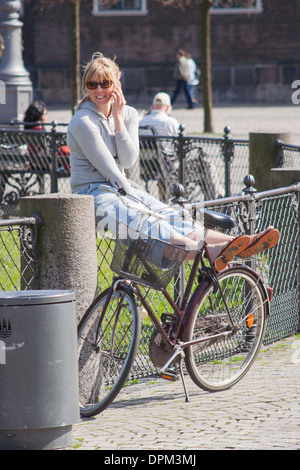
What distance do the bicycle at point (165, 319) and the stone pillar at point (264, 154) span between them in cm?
465

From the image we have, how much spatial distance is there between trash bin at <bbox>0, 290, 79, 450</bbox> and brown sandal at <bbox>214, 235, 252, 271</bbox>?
1.32m

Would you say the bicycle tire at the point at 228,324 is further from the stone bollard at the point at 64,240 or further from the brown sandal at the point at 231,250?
the stone bollard at the point at 64,240

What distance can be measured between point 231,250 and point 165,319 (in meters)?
0.57

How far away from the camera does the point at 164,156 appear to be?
12547 millimetres

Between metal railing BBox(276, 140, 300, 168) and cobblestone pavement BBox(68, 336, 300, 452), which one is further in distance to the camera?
metal railing BBox(276, 140, 300, 168)

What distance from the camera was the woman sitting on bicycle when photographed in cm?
550

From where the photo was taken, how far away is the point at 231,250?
5.58 metres

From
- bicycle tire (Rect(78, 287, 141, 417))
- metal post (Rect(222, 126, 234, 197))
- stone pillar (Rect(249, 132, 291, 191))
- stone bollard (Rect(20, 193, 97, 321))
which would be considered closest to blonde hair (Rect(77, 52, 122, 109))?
stone bollard (Rect(20, 193, 97, 321))

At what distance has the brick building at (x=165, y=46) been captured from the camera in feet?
126

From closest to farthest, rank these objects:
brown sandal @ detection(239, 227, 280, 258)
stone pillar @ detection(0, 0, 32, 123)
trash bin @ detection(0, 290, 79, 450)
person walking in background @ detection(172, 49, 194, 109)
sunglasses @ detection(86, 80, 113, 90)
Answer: trash bin @ detection(0, 290, 79, 450) → brown sandal @ detection(239, 227, 280, 258) → sunglasses @ detection(86, 80, 113, 90) → stone pillar @ detection(0, 0, 32, 123) → person walking in background @ detection(172, 49, 194, 109)

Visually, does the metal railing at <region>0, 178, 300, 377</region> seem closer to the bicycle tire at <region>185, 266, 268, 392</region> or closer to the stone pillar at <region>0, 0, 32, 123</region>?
the bicycle tire at <region>185, 266, 268, 392</region>

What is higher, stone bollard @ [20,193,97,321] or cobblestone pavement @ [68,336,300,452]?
stone bollard @ [20,193,97,321]

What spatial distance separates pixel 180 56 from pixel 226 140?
2235cm
